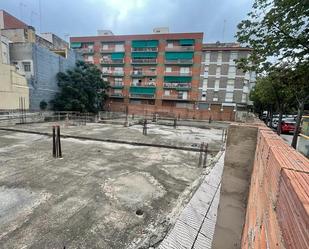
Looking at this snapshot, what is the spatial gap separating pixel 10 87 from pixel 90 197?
58.1 ft

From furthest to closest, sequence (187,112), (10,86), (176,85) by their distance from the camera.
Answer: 1. (176,85)
2. (187,112)
3. (10,86)

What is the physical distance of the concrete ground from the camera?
294cm

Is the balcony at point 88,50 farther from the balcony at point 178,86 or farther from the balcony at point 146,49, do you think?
the balcony at point 178,86

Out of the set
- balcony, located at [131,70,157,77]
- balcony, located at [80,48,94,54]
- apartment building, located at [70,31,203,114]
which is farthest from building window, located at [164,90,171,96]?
balcony, located at [80,48,94,54]

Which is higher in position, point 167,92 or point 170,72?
point 170,72

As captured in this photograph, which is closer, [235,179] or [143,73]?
[235,179]

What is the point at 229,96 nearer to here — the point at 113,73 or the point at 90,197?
the point at 113,73

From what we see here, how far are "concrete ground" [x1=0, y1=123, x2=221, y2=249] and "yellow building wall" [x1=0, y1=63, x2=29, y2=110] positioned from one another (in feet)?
38.6

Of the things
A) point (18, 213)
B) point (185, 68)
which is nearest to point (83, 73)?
point (185, 68)

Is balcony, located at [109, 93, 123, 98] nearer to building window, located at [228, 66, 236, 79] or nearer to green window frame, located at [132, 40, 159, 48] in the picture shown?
green window frame, located at [132, 40, 159, 48]

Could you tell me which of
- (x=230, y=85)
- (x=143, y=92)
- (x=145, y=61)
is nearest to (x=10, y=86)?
(x=143, y=92)

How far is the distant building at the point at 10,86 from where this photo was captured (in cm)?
1638

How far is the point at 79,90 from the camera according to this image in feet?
79.8

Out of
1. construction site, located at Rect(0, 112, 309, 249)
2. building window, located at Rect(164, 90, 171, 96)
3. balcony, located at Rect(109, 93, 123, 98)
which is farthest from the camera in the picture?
balcony, located at Rect(109, 93, 123, 98)
